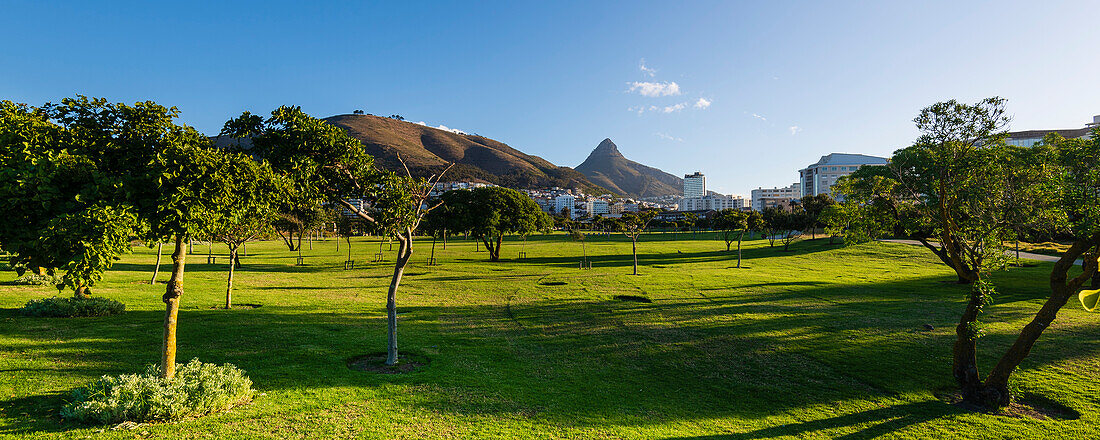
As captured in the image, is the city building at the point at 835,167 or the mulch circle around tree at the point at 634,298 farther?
the city building at the point at 835,167

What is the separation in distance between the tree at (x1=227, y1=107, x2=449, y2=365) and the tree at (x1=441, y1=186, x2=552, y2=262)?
29.6 m

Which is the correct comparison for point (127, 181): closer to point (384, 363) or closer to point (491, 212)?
point (384, 363)

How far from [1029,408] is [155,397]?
56.6 ft

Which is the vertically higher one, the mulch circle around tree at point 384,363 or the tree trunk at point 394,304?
the tree trunk at point 394,304

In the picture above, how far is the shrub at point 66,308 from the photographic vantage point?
14305mm

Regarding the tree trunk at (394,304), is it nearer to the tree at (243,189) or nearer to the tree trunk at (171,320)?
the tree at (243,189)

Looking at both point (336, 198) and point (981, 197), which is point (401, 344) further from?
point (981, 197)

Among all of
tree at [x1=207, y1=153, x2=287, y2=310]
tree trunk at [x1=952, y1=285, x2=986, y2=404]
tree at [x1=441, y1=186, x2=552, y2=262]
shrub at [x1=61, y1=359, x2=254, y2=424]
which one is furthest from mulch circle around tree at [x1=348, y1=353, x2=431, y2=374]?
tree at [x1=441, y1=186, x2=552, y2=262]

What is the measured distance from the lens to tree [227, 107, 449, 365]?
8.98 meters

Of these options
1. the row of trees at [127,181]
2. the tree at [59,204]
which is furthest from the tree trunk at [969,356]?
the tree at [59,204]

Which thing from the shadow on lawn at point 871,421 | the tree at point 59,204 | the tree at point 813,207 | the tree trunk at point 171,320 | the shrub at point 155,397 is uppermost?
the tree at point 813,207

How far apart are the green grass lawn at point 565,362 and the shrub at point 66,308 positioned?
575 millimetres

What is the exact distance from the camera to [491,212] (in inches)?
1670

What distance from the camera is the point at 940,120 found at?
392 inches
